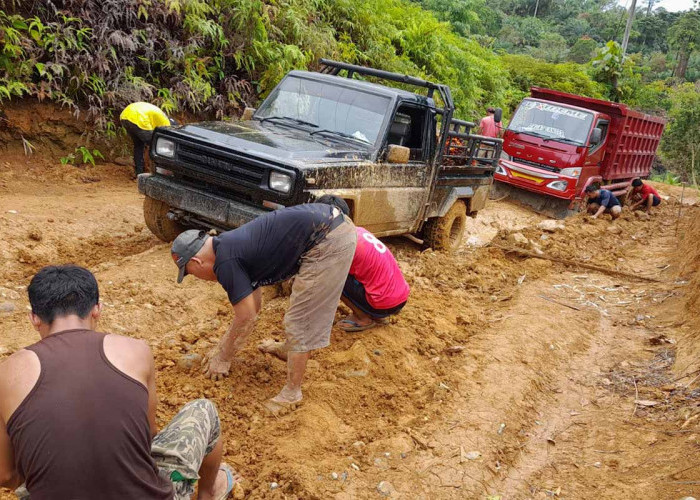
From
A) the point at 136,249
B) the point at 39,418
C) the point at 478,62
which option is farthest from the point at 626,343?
the point at 478,62

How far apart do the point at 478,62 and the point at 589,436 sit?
14977 mm

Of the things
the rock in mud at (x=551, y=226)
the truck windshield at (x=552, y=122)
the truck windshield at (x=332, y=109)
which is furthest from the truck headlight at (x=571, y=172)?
the truck windshield at (x=332, y=109)

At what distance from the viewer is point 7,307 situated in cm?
504

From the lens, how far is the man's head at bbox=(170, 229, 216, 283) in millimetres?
3615

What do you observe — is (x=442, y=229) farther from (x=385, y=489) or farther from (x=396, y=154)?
(x=385, y=489)

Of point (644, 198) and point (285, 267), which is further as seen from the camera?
point (644, 198)

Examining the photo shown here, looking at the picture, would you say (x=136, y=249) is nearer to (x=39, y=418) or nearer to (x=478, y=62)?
(x=39, y=418)

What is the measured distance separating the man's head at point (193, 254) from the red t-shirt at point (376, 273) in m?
1.32

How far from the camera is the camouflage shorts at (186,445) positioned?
2.56 meters

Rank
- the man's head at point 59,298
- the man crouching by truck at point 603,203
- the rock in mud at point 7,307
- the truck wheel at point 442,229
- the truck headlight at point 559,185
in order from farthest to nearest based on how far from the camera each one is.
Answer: the man crouching by truck at point 603,203, the truck headlight at point 559,185, the truck wheel at point 442,229, the rock in mud at point 7,307, the man's head at point 59,298

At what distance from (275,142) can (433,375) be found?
2.52m

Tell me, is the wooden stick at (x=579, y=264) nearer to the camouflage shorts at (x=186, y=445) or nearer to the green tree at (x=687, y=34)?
the camouflage shorts at (x=186, y=445)

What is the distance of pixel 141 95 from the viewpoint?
920 cm

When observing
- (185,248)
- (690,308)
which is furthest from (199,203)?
(690,308)
